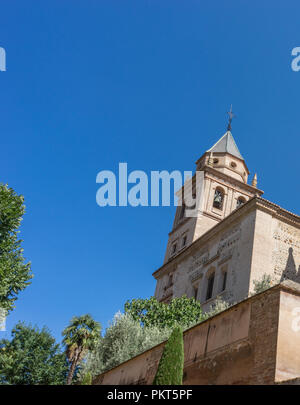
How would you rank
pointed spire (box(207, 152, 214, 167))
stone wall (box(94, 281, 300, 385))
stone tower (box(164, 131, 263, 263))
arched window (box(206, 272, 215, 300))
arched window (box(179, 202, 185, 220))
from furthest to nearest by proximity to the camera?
1. arched window (box(179, 202, 185, 220))
2. pointed spire (box(207, 152, 214, 167))
3. stone tower (box(164, 131, 263, 263))
4. arched window (box(206, 272, 215, 300))
5. stone wall (box(94, 281, 300, 385))

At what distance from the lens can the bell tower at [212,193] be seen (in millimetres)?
29125

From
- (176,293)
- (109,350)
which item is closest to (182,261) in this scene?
(176,293)

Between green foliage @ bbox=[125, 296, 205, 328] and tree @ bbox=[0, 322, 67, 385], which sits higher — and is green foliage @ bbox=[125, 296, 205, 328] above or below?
above

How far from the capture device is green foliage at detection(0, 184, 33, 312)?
1594 cm

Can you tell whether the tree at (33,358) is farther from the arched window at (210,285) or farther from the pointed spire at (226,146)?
the pointed spire at (226,146)

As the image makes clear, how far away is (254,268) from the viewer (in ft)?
64.3

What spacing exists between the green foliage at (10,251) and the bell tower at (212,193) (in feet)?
44.4

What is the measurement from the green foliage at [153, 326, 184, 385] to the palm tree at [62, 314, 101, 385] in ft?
48.1

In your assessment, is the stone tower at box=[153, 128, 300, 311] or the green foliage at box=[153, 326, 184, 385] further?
the stone tower at box=[153, 128, 300, 311]

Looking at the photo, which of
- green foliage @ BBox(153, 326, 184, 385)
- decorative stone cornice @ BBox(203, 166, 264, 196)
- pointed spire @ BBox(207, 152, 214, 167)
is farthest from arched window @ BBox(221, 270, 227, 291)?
green foliage @ BBox(153, 326, 184, 385)

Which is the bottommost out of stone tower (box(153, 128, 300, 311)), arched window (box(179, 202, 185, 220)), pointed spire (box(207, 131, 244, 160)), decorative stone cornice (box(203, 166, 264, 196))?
stone tower (box(153, 128, 300, 311))

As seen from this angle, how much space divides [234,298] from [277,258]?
10.2 feet

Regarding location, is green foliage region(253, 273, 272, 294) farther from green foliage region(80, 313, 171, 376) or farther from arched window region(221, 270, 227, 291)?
green foliage region(80, 313, 171, 376)
